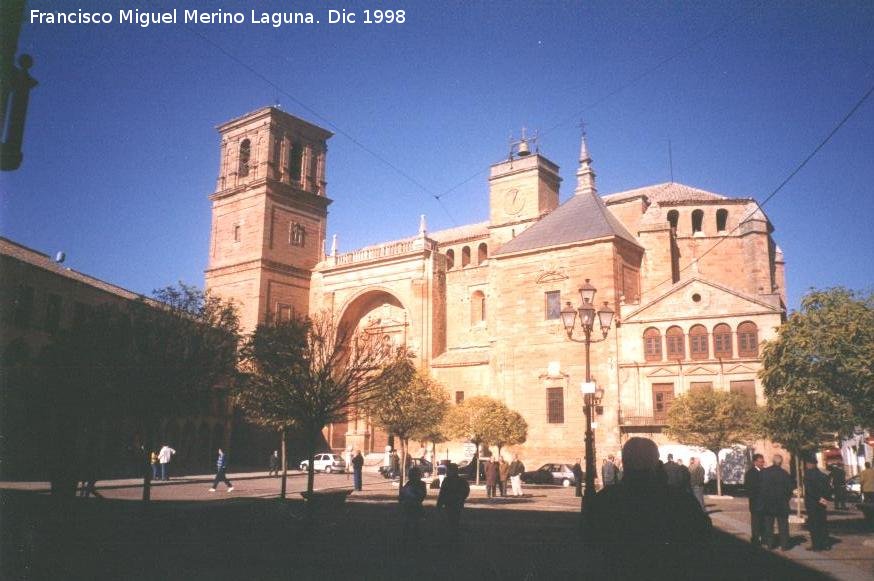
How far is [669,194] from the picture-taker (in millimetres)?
41375

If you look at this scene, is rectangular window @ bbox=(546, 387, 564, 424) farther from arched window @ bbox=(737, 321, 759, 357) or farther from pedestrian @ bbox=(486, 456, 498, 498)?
pedestrian @ bbox=(486, 456, 498, 498)

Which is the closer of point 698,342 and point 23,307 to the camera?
point 23,307

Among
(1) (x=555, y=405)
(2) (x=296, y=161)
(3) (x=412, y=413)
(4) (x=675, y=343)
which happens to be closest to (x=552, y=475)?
(1) (x=555, y=405)

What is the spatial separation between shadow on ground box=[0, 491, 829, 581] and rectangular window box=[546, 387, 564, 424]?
57.2 ft

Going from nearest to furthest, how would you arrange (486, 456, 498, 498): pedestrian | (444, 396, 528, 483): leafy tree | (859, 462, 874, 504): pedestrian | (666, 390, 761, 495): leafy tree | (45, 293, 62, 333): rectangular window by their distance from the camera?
(859, 462, 874, 504): pedestrian
(486, 456, 498, 498): pedestrian
(666, 390, 761, 495): leafy tree
(444, 396, 528, 483): leafy tree
(45, 293, 62, 333): rectangular window

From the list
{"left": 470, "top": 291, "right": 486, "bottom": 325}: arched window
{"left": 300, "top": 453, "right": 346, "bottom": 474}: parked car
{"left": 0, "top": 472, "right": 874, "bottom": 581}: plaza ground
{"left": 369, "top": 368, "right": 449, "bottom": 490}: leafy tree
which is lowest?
{"left": 300, "top": 453, "right": 346, "bottom": 474}: parked car

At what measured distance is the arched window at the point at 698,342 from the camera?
30875mm

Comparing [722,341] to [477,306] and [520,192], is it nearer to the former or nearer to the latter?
[477,306]

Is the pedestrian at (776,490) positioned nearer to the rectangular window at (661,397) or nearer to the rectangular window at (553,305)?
the rectangular window at (661,397)

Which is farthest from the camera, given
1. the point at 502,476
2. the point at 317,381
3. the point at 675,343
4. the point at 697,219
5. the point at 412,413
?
the point at 697,219

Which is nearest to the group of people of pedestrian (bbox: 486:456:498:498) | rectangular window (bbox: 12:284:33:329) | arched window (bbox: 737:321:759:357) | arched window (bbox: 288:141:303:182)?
pedestrian (bbox: 486:456:498:498)

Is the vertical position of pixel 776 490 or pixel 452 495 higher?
pixel 776 490

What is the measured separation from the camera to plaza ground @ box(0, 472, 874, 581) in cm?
888

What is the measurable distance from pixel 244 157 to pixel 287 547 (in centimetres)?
3963
